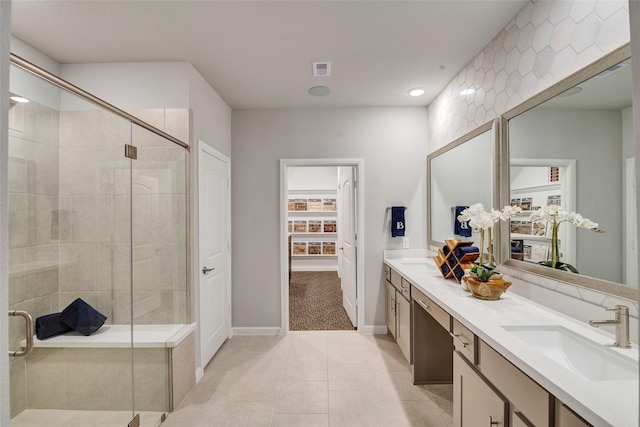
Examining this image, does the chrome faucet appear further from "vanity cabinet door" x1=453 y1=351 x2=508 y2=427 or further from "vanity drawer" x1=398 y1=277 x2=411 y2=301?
"vanity drawer" x1=398 y1=277 x2=411 y2=301

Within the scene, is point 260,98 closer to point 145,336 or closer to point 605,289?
point 145,336

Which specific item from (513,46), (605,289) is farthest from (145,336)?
(513,46)

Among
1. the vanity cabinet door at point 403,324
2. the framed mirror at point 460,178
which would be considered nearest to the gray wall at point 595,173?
the framed mirror at point 460,178

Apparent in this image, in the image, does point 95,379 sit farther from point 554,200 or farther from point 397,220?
point 397,220

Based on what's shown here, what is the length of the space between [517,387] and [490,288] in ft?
2.32

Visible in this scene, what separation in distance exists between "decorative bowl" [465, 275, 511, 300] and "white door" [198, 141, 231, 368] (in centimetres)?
208

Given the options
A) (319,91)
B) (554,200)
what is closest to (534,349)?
(554,200)

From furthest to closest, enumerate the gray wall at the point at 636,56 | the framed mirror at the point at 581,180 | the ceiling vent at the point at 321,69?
1. the ceiling vent at the point at 321,69
2. the framed mirror at the point at 581,180
3. the gray wall at the point at 636,56

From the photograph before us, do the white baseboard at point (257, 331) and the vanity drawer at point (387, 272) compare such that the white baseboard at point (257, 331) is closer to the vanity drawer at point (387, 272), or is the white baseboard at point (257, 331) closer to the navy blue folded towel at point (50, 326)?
the vanity drawer at point (387, 272)

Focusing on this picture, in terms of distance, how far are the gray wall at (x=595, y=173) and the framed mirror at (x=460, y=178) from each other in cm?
57

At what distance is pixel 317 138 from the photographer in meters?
3.35

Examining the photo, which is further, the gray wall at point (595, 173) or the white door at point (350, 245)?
the white door at point (350, 245)

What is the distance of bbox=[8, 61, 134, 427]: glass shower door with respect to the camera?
1.24 m

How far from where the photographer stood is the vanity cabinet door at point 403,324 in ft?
8.09
